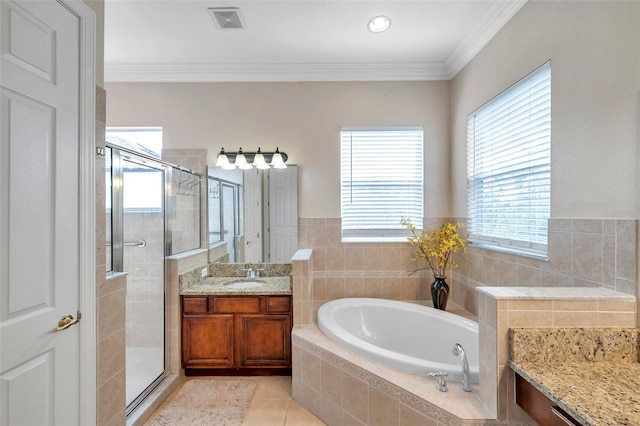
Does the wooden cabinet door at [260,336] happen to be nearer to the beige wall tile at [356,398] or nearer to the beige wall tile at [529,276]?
the beige wall tile at [356,398]

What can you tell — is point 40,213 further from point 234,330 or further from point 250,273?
point 250,273

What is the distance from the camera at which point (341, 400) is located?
6.47ft

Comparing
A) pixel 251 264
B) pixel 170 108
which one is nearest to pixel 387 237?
pixel 251 264

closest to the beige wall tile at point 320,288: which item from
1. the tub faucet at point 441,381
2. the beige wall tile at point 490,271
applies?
the beige wall tile at point 490,271

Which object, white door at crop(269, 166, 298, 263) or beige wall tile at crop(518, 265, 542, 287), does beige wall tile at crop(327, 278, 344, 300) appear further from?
beige wall tile at crop(518, 265, 542, 287)

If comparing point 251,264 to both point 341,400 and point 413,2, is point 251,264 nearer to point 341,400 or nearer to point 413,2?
point 341,400

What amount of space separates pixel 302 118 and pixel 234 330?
2.10 m

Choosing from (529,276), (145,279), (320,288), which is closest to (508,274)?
(529,276)

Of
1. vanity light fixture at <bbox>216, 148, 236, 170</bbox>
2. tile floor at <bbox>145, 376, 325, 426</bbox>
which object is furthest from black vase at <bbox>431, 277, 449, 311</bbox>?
vanity light fixture at <bbox>216, 148, 236, 170</bbox>

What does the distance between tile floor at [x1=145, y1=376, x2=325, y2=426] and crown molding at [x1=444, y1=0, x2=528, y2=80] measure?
10.2 ft

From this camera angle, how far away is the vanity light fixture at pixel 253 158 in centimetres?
305

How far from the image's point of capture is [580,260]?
5.36 ft

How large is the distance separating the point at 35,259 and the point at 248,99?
2371 millimetres

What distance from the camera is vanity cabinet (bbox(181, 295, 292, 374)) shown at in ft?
8.80
